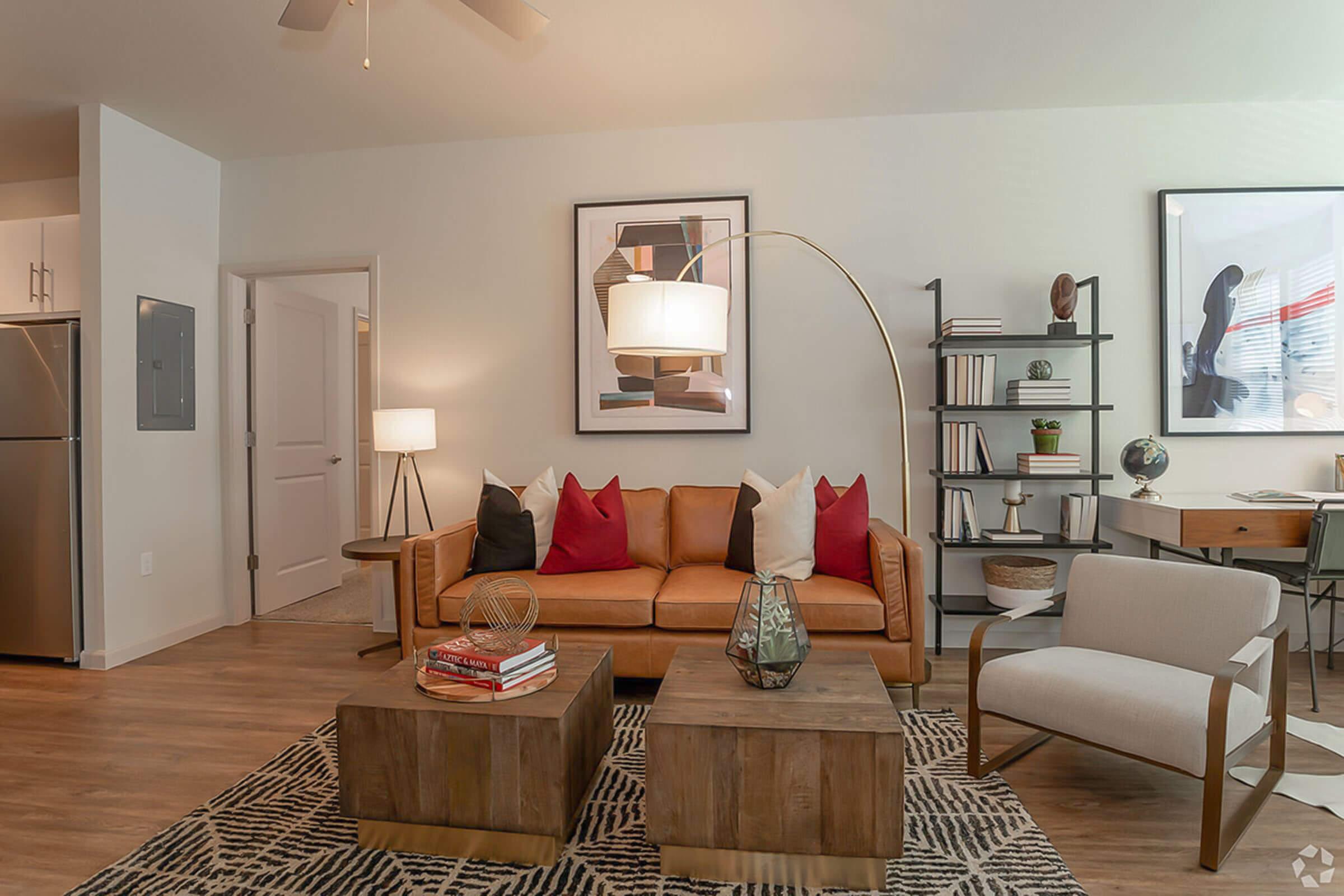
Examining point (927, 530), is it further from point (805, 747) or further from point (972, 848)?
point (805, 747)

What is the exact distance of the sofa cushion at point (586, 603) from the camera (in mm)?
3045

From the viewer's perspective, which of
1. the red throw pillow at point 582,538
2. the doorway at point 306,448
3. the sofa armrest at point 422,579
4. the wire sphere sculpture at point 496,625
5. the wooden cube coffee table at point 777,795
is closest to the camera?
the wooden cube coffee table at point 777,795

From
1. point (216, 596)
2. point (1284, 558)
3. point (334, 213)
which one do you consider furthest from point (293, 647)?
point (1284, 558)

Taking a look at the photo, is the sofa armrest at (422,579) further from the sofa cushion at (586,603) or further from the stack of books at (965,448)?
the stack of books at (965,448)

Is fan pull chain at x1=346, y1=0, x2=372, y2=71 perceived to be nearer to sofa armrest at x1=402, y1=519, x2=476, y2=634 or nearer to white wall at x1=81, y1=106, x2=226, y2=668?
white wall at x1=81, y1=106, x2=226, y2=668

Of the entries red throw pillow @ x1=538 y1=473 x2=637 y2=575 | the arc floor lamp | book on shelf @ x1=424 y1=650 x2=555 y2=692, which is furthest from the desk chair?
book on shelf @ x1=424 y1=650 x2=555 y2=692

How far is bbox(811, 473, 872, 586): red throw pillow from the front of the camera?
3178 mm

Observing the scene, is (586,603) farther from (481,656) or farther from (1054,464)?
(1054,464)

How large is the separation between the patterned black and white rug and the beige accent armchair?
319mm

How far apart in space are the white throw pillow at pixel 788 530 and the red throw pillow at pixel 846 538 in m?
0.05

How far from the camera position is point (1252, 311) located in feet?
12.2

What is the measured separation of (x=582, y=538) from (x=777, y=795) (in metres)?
1.74

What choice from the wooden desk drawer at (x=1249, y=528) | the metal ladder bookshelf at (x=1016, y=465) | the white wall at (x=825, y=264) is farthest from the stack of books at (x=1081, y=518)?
the wooden desk drawer at (x=1249, y=528)

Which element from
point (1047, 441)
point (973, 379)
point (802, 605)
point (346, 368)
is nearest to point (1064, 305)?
point (973, 379)
